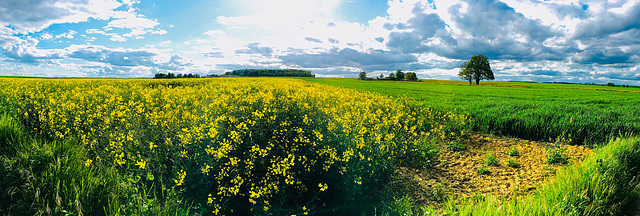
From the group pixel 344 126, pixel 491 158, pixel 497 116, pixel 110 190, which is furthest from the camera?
pixel 497 116

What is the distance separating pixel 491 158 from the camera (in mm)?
6598

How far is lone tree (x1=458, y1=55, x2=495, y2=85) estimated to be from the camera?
67750mm

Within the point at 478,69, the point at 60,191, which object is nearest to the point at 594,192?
the point at 60,191

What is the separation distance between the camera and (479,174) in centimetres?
614

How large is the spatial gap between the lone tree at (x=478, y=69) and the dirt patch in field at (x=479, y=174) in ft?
231

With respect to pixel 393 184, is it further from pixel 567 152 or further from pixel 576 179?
pixel 567 152

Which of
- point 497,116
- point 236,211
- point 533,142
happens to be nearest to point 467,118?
point 497,116

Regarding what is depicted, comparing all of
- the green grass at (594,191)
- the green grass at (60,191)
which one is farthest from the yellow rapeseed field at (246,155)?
the green grass at (594,191)

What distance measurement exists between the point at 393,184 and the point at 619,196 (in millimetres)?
3367

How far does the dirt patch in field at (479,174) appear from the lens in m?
5.34

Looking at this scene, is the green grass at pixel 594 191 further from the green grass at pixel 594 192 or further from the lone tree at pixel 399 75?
the lone tree at pixel 399 75

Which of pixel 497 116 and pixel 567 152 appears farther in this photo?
pixel 497 116

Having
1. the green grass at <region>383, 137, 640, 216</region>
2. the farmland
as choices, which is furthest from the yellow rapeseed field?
the green grass at <region>383, 137, 640, 216</region>

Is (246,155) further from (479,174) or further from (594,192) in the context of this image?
(594,192)
